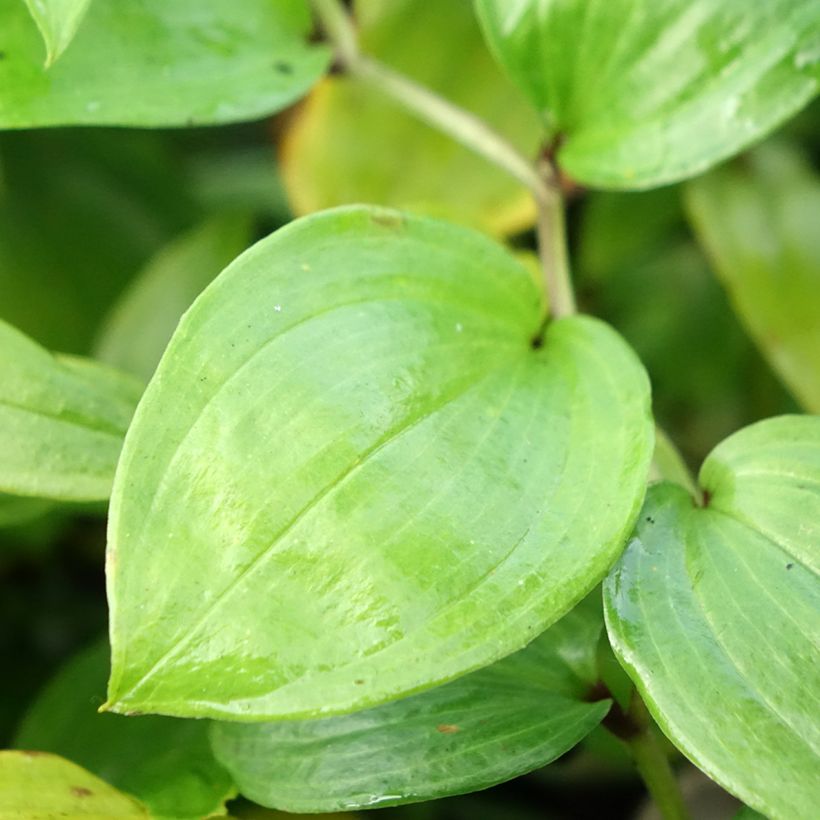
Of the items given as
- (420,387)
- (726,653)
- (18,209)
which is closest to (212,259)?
(18,209)

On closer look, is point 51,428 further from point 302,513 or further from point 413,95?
point 413,95

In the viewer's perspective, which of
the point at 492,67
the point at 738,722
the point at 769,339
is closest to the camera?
the point at 738,722

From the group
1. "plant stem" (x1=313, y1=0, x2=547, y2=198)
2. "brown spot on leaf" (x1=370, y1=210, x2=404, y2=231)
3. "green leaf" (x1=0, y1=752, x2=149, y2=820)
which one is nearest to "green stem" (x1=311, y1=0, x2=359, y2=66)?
"plant stem" (x1=313, y1=0, x2=547, y2=198)

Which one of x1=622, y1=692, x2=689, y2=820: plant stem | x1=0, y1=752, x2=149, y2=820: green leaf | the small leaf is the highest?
the small leaf

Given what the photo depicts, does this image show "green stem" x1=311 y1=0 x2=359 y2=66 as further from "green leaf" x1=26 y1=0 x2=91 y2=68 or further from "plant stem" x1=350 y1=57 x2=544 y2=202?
"green leaf" x1=26 y1=0 x2=91 y2=68

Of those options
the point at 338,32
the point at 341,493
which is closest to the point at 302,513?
the point at 341,493

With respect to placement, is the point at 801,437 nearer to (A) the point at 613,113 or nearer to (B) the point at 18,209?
(A) the point at 613,113
